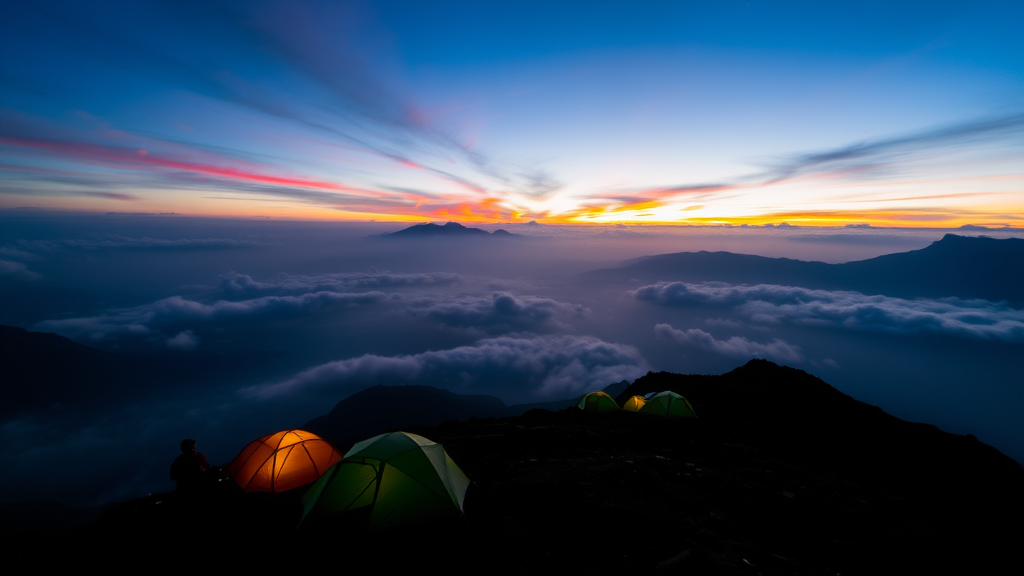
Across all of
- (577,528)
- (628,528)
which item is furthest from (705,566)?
(577,528)

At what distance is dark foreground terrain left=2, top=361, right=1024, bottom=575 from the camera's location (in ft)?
24.5

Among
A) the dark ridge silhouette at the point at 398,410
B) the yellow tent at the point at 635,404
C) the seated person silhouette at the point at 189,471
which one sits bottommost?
the dark ridge silhouette at the point at 398,410

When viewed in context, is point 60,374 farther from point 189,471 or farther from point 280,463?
point 189,471

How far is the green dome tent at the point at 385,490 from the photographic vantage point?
8250mm

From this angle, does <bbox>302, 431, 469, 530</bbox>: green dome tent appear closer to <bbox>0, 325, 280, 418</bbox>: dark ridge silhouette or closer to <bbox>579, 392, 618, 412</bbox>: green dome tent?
<bbox>579, 392, 618, 412</bbox>: green dome tent

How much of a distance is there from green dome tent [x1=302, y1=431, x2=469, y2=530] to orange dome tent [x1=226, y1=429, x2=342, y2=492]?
140 inches

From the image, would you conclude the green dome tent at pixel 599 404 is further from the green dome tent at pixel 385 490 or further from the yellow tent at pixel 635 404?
the green dome tent at pixel 385 490

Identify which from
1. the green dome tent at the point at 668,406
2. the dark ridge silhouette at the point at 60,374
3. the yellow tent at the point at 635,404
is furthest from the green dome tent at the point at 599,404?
the dark ridge silhouette at the point at 60,374

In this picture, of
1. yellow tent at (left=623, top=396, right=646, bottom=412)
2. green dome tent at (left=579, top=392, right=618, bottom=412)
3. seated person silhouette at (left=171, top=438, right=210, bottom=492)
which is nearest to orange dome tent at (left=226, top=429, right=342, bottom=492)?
seated person silhouette at (left=171, top=438, right=210, bottom=492)

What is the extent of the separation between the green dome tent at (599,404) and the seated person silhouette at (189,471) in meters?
18.4

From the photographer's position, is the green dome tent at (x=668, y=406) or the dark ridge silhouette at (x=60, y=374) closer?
the green dome tent at (x=668, y=406)

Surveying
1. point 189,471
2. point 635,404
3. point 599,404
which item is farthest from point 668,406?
point 189,471

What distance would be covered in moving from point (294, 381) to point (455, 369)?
9258 centimetres

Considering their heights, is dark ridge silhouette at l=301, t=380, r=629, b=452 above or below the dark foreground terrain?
below
